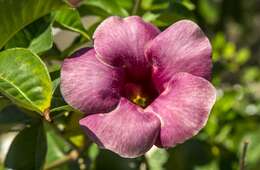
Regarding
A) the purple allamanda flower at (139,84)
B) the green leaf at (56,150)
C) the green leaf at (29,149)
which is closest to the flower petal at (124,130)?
the purple allamanda flower at (139,84)

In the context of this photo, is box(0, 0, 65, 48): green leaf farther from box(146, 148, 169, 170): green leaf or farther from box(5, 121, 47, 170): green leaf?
box(146, 148, 169, 170): green leaf

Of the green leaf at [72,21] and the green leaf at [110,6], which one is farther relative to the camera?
the green leaf at [110,6]

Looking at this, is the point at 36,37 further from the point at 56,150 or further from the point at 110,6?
the point at 56,150

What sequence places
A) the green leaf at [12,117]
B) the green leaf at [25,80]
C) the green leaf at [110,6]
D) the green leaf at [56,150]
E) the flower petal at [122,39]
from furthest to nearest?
the green leaf at [56,150] → the green leaf at [110,6] → the green leaf at [12,117] → the flower petal at [122,39] → the green leaf at [25,80]

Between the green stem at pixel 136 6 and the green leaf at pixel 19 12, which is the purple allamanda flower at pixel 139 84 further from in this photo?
the green stem at pixel 136 6

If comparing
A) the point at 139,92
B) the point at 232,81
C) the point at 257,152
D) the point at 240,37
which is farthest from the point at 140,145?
the point at 240,37

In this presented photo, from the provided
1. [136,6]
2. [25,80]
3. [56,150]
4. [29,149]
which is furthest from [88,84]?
[56,150]

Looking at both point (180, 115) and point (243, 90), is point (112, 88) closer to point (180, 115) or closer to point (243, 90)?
point (180, 115)
